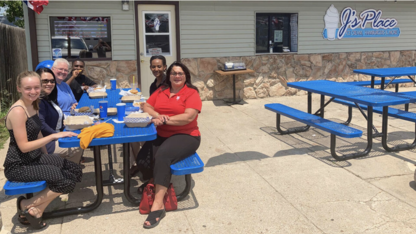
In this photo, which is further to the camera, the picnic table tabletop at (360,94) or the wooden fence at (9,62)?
the wooden fence at (9,62)

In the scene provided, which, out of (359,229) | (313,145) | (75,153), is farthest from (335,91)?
(75,153)

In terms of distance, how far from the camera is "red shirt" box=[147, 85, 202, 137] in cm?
376

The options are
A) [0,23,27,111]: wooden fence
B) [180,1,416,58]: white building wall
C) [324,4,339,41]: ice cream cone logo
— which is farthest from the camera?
[324,4,339,41]: ice cream cone logo

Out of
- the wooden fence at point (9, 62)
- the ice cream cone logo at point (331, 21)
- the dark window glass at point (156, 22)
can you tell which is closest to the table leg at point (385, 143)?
the ice cream cone logo at point (331, 21)

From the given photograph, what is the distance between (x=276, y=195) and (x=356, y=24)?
7506mm

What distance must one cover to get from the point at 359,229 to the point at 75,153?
2.71 metres

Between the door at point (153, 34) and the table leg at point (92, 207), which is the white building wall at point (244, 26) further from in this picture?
the table leg at point (92, 207)

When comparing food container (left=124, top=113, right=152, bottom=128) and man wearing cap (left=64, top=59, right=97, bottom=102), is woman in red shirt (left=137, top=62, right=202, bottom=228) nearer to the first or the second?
food container (left=124, top=113, right=152, bottom=128)

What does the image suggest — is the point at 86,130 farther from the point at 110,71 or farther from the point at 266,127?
the point at 110,71

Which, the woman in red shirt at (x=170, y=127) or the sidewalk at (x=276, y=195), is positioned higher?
the woman in red shirt at (x=170, y=127)

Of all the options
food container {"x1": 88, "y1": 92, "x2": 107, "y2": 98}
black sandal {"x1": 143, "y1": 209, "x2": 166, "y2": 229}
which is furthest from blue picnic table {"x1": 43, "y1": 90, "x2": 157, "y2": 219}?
food container {"x1": 88, "y1": 92, "x2": 107, "y2": 98}

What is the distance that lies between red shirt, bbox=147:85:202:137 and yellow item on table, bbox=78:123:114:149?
673mm

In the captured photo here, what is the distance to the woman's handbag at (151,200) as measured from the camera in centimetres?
345

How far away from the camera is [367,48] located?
10.1 meters
